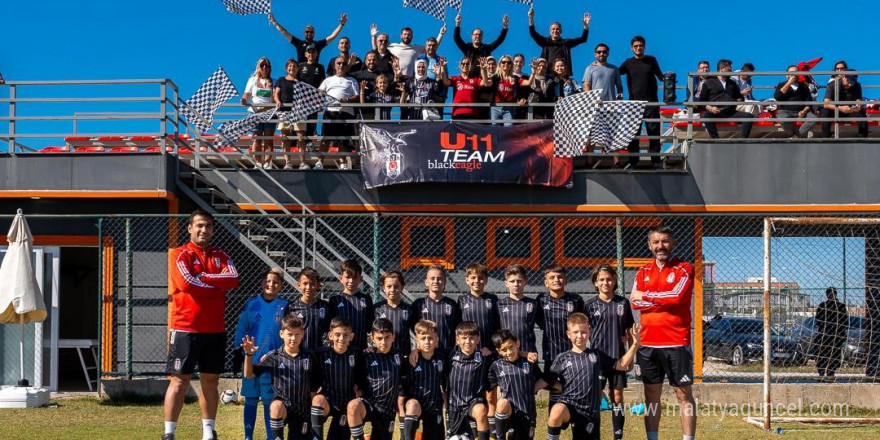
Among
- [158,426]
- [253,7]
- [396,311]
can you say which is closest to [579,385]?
[396,311]

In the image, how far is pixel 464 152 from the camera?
14609mm

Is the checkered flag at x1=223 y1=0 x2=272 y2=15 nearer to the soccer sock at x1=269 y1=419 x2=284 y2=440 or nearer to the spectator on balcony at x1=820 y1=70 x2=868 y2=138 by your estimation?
the spectator on balcony at x1=820 y1=70 x2=868 y2=138

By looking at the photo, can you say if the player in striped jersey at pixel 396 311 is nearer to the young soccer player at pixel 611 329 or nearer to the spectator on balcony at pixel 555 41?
the young soccer player at pixel 611 329

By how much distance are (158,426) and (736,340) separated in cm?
886

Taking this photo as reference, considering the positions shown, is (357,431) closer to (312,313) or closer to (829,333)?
(312,313)

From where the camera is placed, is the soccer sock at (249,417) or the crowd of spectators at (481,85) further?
the crowd of spectators at (481,85)

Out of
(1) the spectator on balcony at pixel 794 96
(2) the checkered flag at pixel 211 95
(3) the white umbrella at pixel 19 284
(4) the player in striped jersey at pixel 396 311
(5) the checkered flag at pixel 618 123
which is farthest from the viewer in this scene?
(1) the spectator on balcony at pixel 794 96

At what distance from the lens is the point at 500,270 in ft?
48.4

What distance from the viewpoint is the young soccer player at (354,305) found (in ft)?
29.8

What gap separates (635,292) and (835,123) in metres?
7.34

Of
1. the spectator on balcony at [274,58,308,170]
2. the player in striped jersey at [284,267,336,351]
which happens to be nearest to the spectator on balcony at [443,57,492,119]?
the spectator on balcony at [274,58,308,170]

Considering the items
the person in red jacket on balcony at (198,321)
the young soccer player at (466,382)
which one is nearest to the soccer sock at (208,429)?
the person in red jacket on balcony at (198,321)

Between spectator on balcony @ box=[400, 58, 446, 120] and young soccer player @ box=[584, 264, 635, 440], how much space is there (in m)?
6.26

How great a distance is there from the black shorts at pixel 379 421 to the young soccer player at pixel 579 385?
1247mm
